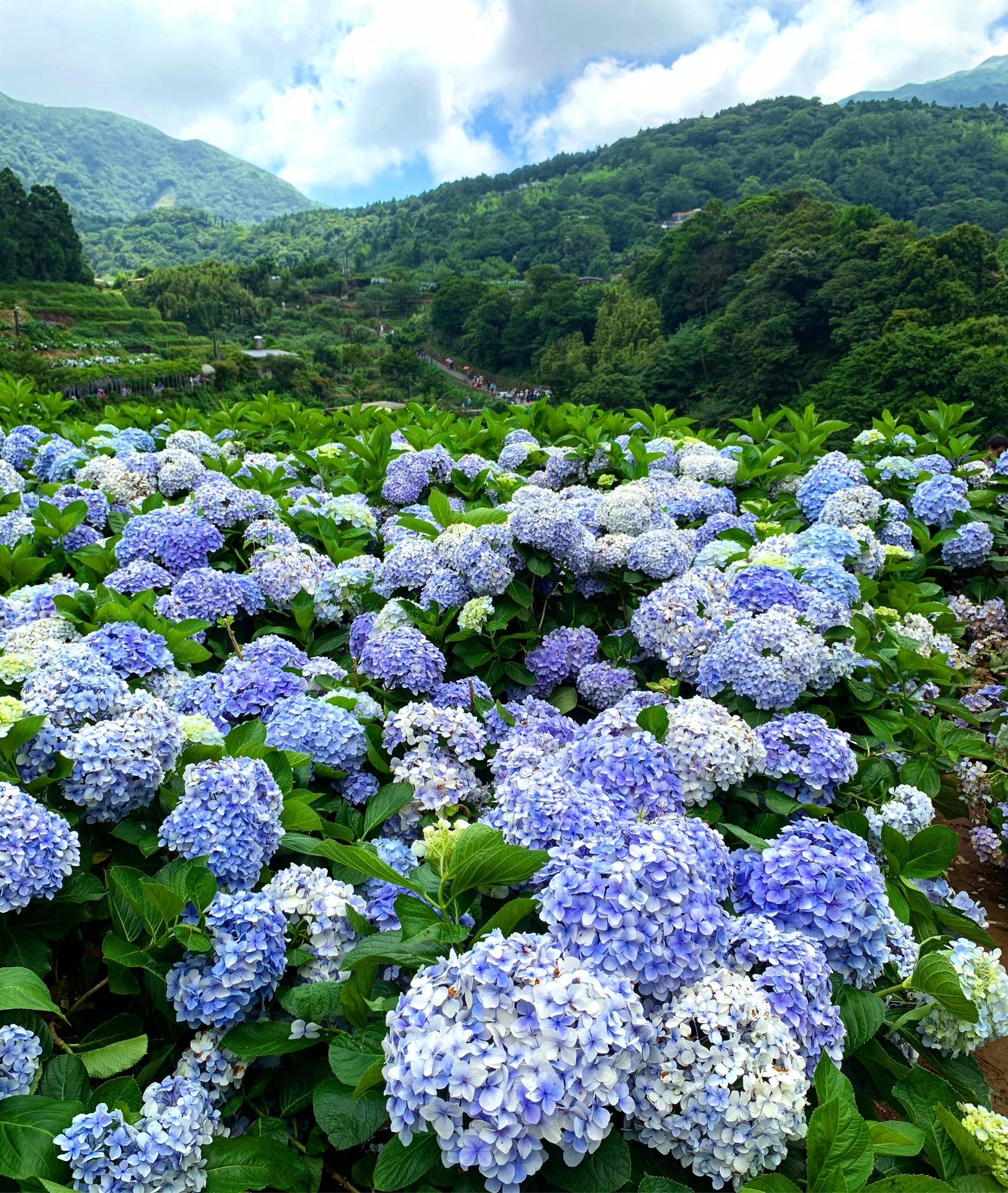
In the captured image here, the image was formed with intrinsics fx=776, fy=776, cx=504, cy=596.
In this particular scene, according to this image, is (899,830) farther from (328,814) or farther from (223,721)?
(223,721)

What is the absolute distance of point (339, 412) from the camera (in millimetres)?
6727

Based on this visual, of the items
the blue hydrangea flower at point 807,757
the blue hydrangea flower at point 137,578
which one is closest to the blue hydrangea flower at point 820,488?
the blue hydrangea flower at point 807,757

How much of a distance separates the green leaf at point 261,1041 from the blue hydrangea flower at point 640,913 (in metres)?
0.55

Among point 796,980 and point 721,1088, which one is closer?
point 721,1088

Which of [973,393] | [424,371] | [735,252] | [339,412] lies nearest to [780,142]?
[735,252]

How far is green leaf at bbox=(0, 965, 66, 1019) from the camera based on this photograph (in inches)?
48.4

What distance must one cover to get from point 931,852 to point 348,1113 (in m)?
1.49

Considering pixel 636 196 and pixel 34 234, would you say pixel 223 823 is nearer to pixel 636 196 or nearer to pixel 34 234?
pixel 34 234

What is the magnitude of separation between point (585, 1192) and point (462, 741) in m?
1.11

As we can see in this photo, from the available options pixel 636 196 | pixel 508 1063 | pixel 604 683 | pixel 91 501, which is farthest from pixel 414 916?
pixel 636 196

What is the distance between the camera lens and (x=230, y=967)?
56.8 inches

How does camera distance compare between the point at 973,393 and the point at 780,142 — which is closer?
the point at 973,393

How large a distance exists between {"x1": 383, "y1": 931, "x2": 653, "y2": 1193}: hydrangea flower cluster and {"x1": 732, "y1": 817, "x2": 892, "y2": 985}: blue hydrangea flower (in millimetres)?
553

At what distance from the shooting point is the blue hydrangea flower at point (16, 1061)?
126 centimetres
